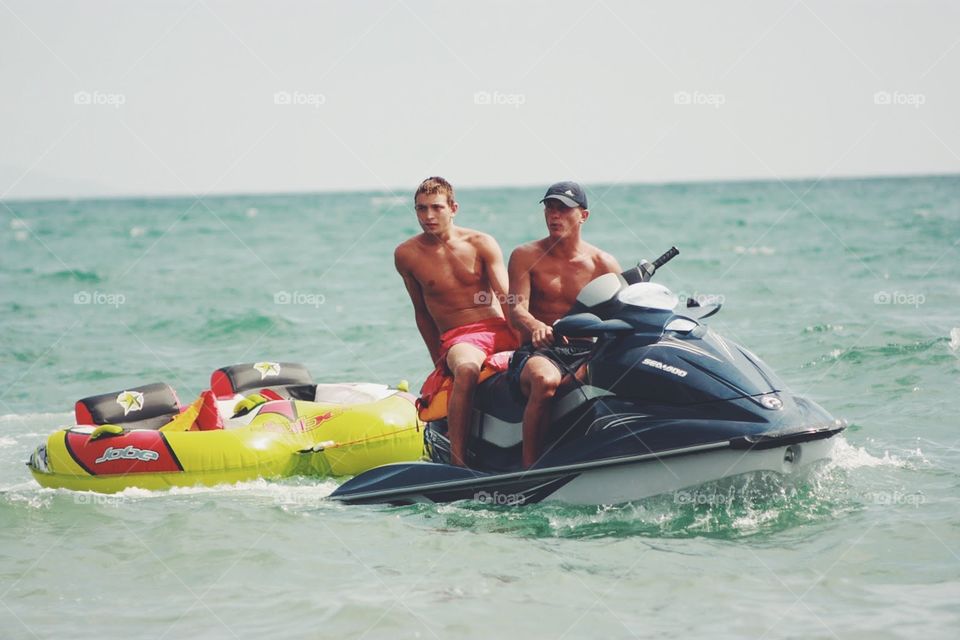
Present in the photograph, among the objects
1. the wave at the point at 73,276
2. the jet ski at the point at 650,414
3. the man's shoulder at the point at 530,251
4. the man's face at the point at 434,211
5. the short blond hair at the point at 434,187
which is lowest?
the jet ski at the point at 650,414

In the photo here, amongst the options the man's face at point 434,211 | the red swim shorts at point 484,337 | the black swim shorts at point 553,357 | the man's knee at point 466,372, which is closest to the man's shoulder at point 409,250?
the man's face at point 434,211

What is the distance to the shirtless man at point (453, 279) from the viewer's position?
21.1ft

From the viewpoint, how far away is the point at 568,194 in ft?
20.2

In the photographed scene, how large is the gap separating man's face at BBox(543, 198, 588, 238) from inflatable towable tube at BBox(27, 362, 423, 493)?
195 centimetres

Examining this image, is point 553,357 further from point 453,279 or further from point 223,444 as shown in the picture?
point 223,444

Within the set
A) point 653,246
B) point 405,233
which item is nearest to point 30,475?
point 653,246

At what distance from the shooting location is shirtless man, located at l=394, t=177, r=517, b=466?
642 cm

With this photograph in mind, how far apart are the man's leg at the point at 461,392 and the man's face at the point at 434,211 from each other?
0.69 m

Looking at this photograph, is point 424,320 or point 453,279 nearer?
point 453,279

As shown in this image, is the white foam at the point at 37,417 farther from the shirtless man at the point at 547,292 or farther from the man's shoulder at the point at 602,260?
the man's shoulder at the point at 602,260

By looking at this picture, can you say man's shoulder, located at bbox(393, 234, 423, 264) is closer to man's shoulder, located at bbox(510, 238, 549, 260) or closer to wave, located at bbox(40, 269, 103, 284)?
man's shoulder, located at bbox(510, 238, 549, 260)

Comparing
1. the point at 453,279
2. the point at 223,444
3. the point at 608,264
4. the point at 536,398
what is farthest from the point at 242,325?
the point at 536,398

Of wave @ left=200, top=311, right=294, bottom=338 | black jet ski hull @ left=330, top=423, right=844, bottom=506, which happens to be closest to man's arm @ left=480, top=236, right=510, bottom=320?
black jet ski hull @ left=330, top=423, right=844, bottom=506

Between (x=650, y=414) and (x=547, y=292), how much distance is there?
39.9 inches
